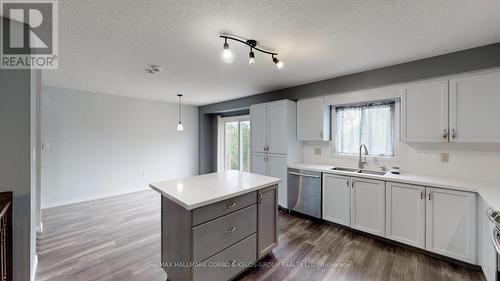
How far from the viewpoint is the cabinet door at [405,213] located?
7.65ft

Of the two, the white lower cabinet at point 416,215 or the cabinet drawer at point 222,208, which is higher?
the cabinet drawer at point 222,208

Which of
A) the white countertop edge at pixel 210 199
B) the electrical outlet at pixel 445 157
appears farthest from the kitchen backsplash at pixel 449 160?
the white countertop edge at pixel 210 199

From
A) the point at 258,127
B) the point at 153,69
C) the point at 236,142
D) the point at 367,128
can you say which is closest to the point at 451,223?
the point at 367,128

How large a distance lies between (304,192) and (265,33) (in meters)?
2.52

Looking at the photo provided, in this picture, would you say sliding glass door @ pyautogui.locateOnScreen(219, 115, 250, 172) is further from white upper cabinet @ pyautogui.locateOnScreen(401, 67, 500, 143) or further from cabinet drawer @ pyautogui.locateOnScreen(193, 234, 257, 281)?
white upper cabinet @ pyautogui.locateOnScreen(401, 67, 500, 143)

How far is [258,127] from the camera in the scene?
4102mm

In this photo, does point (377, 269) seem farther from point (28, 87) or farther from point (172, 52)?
point (28, 87)

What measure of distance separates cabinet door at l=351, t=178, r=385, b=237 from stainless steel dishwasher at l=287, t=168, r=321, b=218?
0.53m

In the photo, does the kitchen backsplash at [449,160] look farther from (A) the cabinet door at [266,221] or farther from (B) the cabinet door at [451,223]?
(A) the cabinet door at [266,221]

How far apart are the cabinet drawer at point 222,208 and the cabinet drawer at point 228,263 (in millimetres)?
342

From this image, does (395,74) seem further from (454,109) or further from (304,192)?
(304,192)

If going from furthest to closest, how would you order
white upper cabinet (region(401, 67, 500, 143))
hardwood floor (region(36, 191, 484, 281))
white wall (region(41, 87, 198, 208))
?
1. white wall (region(41, 87, 198, 208))
2. white upper cabinet (region(401, 67, 500, 143))
3. hardwood floor (region(36, 191, 484, 281))

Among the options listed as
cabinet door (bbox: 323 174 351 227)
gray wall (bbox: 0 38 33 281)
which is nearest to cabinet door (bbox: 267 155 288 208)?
cabinet door (bbox: 323 174 351 227)

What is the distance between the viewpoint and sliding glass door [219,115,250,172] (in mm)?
5465
